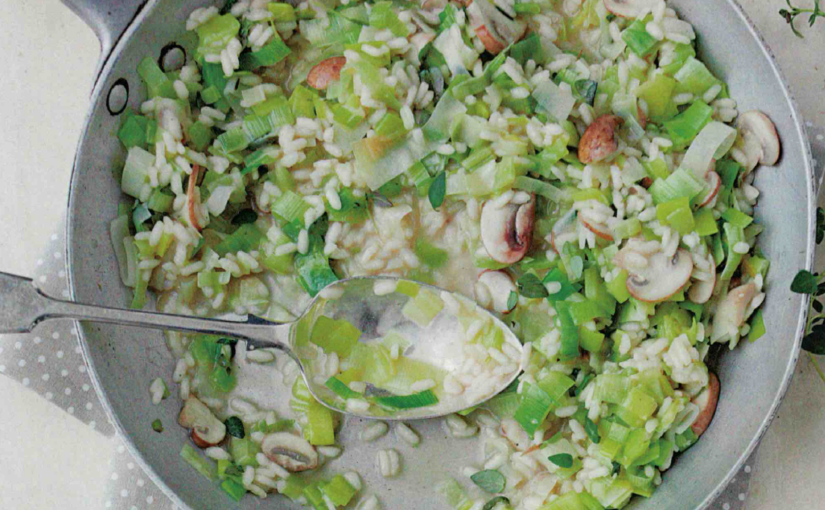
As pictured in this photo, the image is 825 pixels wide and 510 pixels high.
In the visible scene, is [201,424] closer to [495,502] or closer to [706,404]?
[495,502]

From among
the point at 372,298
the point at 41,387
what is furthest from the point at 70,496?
the point at 372,298

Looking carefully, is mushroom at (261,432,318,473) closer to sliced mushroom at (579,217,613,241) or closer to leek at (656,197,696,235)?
sliced mushroom at (579,217,613,241)

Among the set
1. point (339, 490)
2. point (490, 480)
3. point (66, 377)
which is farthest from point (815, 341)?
point (66, 377)

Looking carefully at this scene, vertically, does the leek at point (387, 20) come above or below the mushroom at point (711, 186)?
above

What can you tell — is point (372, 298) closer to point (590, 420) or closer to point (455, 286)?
point (455, 286)

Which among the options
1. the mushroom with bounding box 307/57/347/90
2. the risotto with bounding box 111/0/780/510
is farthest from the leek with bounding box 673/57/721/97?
the mushroom with bounding box 307/57/347/90

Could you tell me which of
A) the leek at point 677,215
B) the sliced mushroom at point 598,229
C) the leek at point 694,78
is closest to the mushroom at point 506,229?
the sliced mushroom at point 598,229

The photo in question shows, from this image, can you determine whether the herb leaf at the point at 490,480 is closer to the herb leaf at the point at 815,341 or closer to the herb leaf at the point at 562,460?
the herb leaf at the point at 562,460
